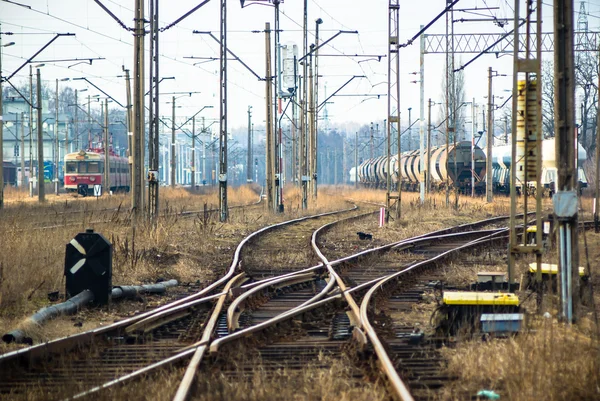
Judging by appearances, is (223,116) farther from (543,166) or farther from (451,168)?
(451,168)

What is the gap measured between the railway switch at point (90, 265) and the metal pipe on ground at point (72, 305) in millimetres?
121

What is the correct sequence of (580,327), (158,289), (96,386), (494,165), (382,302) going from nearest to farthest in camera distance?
1. (96,386)
2. (580,327)
3. (382,302)
4. (158,289)
5. (494,165)

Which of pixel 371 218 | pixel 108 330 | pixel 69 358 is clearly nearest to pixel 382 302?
pixel 108 330

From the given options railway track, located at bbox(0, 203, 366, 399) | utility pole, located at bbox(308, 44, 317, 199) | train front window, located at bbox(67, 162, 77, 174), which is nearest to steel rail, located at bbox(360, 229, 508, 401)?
railway track, located at bbox(0, 203, 366, 399)

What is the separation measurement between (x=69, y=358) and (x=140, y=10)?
43.7 ft

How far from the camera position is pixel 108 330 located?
7828 millimetres

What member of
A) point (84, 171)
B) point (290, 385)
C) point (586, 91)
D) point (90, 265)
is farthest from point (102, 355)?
point (586, 91)

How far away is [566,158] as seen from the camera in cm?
829

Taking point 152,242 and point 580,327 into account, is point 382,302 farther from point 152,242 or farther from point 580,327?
point 152,242

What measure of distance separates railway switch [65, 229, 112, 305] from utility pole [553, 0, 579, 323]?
507 cm

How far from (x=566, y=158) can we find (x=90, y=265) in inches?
213

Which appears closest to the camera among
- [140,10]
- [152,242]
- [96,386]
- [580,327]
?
[96,386]

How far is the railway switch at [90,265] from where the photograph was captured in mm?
9750

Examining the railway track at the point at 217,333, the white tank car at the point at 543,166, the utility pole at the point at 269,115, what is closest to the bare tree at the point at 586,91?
the white tank car at the point at 543,166
